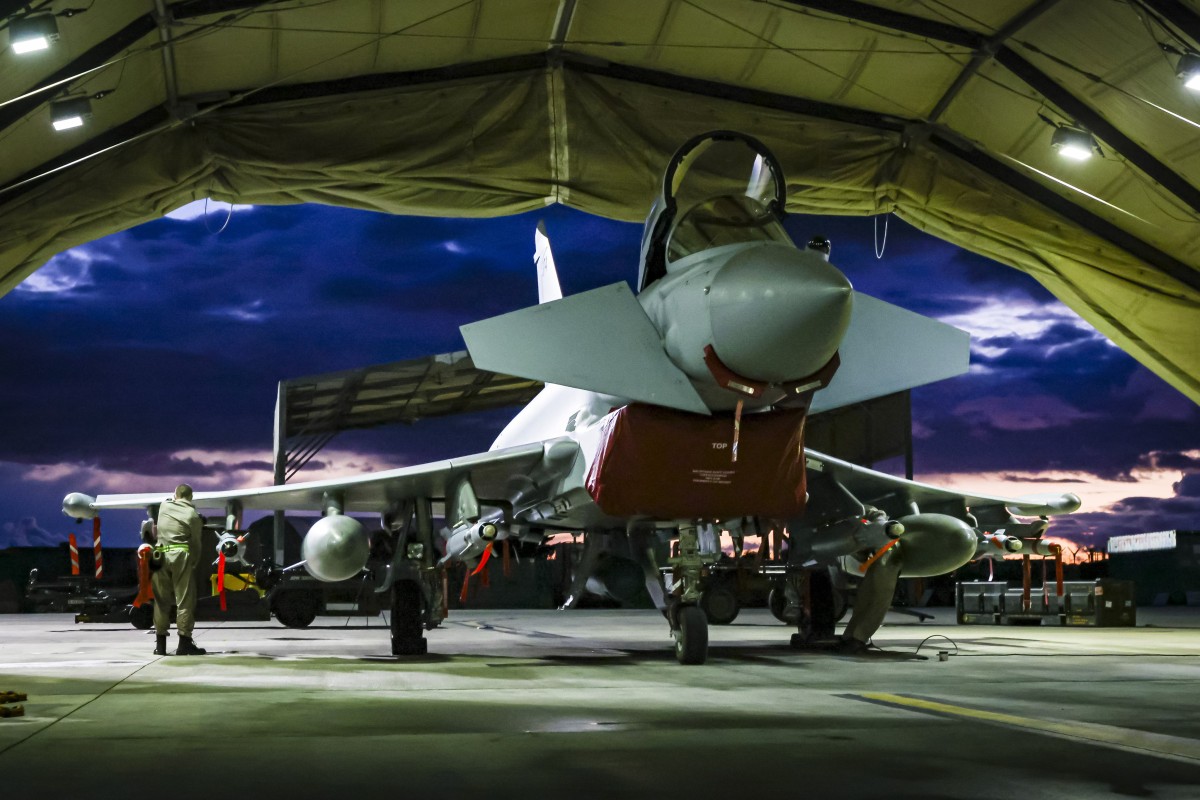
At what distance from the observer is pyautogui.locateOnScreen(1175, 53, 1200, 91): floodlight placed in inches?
365

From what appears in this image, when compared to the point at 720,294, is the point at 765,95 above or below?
above

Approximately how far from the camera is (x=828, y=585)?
11961 millimetres

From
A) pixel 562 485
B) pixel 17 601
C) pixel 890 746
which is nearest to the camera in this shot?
pixel 890 746

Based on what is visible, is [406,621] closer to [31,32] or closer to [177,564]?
[177,564]

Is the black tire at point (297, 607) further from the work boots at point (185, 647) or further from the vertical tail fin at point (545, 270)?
the work boots at point (185, 647)

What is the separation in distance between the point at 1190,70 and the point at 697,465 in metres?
5.43

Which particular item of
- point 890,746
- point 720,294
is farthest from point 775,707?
point 720,294

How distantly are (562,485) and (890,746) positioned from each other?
5.50 meters

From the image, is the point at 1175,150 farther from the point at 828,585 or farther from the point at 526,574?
the point at 526,574

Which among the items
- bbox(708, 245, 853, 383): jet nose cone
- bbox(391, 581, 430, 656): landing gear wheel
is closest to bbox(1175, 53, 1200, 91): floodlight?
bbox(708, 245, 853, 383): jet nose cone

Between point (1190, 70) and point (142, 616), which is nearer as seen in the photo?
point (1190, 70)

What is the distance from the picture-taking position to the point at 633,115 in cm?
1205

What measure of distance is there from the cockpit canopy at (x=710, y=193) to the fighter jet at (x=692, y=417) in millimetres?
15

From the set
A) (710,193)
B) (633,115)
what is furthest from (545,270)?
(710,193)
